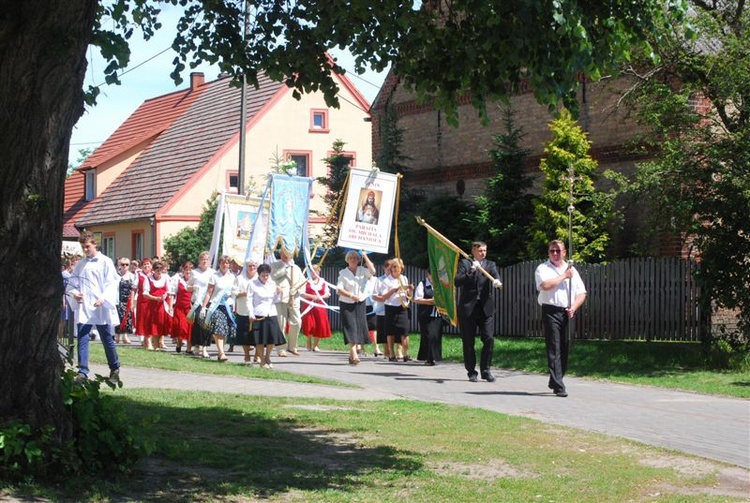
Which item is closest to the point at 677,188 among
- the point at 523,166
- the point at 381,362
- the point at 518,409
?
the point at 381,362

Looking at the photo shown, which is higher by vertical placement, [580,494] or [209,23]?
[209,23]

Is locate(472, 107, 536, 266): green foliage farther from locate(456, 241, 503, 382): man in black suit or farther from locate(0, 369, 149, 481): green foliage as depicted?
locate(0, 369, 149, 481): green foliage

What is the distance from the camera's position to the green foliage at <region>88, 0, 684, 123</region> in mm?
9148

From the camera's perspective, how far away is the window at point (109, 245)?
52.0 m

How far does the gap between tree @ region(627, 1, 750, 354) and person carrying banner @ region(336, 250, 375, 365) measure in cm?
503

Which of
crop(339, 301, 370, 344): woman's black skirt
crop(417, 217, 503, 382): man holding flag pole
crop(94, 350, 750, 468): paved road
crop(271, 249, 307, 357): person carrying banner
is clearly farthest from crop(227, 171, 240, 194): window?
crop(417, 217, 503, 382): man holding flag pole

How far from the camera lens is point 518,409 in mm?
13398

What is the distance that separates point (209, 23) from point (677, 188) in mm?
10498

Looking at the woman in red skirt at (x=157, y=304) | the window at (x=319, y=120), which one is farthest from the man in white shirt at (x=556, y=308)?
the window at (x=319, y=120)

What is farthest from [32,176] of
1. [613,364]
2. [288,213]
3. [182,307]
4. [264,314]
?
[182,307]

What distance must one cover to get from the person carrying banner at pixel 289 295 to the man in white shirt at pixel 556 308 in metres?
8.55

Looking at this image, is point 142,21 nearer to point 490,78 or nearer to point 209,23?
point 209,23

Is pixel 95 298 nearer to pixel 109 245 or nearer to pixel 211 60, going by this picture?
pixel 211 60

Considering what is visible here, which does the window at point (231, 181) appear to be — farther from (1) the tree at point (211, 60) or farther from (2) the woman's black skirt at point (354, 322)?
(1) the tree at point (211, 60)
